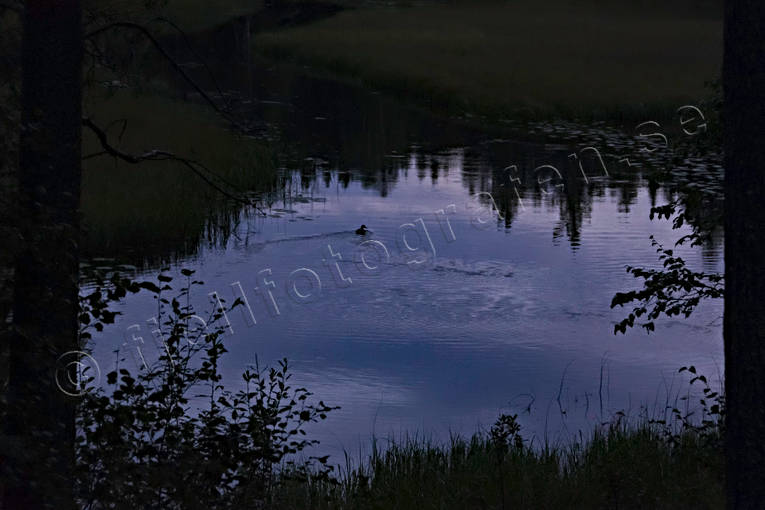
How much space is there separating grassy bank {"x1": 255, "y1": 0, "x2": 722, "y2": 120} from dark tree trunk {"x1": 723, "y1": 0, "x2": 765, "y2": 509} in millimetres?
26521

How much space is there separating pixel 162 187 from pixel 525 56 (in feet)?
101

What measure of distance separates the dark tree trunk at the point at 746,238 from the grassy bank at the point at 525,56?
26.5 m

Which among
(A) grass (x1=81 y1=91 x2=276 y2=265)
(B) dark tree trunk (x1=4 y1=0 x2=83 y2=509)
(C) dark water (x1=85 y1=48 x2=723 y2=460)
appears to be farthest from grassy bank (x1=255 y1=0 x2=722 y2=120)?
(B) dark tree trunk (x1=4 y1=0 x2=83 y2=509)

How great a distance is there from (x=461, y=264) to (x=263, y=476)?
12.2 m

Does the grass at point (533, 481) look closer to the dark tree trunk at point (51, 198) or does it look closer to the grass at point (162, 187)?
the dark tree trunk at point (51, 198)

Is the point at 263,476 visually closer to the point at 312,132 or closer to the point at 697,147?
the point at 697,147

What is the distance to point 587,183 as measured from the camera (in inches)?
1085

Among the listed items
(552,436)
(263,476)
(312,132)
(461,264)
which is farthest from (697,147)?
(312,132)

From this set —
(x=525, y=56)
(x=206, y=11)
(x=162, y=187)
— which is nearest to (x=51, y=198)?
(x=162, y=187)

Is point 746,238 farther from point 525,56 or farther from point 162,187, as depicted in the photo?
point 525,56

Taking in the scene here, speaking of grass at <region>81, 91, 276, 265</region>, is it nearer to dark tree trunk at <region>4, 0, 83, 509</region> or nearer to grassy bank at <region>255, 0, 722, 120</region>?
dark tree trunk at <region>4, 0, 83, 509</region>

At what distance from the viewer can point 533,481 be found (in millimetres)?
8602

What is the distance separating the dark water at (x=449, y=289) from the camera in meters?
13.2

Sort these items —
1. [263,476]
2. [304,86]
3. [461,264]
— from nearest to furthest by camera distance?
[263,476]
[461,264]
[304,86]
